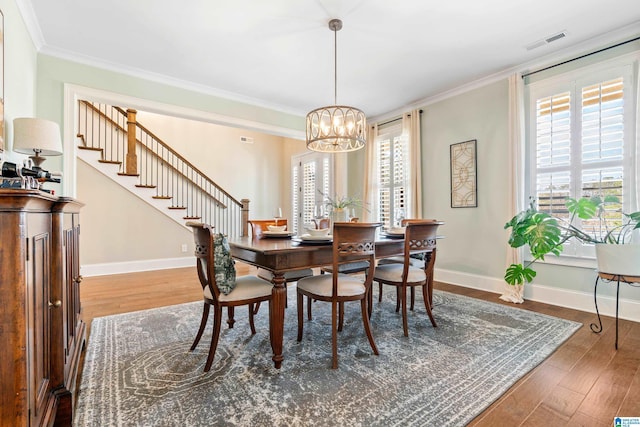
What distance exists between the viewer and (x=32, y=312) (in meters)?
1.02

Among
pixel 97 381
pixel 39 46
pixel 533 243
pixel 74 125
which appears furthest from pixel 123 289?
pixel 533 243

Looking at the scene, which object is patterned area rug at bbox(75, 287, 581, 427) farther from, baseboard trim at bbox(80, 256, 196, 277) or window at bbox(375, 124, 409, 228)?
baseboard trim at bbox(80, 256, 196, 277)

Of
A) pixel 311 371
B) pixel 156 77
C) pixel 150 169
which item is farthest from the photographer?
pixel 150 169

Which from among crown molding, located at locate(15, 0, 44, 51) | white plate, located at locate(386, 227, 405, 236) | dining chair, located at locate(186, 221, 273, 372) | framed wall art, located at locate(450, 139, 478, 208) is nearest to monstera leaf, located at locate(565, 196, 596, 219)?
framed wall art, located at locate(450, 139, 478, 208)

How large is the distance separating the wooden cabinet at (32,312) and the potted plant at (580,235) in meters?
3.61

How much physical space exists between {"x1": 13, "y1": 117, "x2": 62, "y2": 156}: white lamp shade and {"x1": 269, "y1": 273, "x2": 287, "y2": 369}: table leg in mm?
2054

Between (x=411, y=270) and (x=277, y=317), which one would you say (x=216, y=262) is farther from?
(x=411, y=270)

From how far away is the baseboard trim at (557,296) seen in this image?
2891 millimetres

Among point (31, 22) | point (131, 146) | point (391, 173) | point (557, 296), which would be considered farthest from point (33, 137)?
point (557, 296)

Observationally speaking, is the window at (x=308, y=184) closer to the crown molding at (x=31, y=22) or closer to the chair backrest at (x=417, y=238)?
the chair backrest at (x=417, y=238)

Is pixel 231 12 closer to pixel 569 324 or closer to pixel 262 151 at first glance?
pixel 569 324

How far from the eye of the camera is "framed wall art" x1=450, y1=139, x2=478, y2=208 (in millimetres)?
4066

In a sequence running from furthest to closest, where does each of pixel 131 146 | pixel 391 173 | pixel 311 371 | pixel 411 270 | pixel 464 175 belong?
pixel 131 146, pixel 391 173, pixel 464 175, pixel 411 270, pixel 311 371

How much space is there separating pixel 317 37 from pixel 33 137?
8.45 ft
